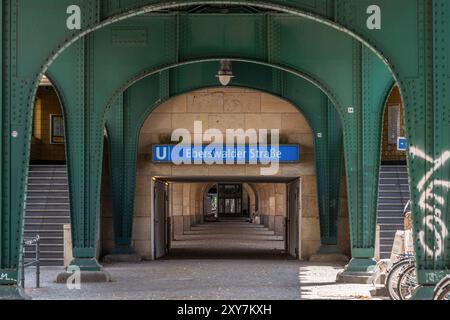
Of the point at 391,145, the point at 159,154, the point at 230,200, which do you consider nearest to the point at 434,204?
the point at 159,154

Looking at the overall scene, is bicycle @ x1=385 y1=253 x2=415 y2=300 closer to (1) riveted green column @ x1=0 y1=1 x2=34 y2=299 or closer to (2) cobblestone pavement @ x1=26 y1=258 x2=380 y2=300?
(2) cobblestone pavement @ x1=26 y1=258 x2=380 y2=300

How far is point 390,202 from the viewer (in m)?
29.7

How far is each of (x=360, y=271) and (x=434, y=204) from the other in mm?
8037

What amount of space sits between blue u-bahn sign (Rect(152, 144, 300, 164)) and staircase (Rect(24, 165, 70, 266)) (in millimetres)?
3162

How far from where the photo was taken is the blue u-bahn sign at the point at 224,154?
88.4 ft

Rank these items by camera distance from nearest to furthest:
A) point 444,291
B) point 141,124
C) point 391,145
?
point 444,291 → point 141,124 → point 391,145

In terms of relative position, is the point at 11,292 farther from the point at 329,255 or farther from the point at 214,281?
the point at 329,255

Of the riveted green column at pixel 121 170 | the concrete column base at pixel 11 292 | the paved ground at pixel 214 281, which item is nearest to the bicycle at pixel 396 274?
the paved ground at pixel 214 281

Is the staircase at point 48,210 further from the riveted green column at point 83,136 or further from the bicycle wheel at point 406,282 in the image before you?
the bicycle wheel at point 406,282

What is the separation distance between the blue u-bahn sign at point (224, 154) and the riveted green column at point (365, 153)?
7.79m

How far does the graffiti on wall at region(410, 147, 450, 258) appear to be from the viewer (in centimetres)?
1176

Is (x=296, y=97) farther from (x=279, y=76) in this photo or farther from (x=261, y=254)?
(x=261, y=254)

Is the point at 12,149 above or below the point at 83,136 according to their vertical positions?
below
